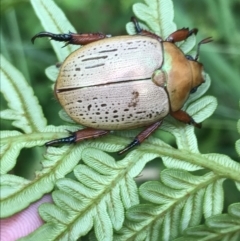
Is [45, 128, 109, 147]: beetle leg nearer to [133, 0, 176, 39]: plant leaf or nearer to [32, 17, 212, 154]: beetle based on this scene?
[32, 17, 212, 154]: beetle

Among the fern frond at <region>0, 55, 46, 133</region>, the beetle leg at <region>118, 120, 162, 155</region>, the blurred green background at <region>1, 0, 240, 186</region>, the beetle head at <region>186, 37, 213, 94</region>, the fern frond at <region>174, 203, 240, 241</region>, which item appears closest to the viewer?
the fern frond at <region>174, 203, 240, 241</region>

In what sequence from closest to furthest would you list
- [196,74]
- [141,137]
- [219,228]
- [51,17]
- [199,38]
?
[219,228] → [141,137] → [51,17] → [196,74] → [199,38]

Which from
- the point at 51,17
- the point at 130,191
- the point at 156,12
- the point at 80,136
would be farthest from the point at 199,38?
the point at 130,191

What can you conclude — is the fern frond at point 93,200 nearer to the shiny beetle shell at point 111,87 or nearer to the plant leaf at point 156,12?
the shiny beetle shell at point 111,87

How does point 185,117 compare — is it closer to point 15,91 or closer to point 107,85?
point 107,85

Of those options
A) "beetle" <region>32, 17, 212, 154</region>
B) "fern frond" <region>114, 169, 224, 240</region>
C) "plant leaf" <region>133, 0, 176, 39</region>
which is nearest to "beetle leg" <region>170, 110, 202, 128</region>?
"beetle" <region>32, 17, 212, 154</region>

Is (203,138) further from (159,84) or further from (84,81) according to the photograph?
(84,81)
